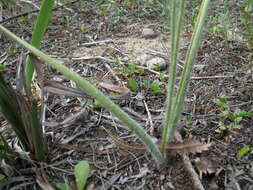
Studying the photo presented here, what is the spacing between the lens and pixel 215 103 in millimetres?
1136

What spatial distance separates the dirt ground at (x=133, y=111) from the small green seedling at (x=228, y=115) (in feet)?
0.07

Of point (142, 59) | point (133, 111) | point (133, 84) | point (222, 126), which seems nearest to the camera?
point (222, 126)

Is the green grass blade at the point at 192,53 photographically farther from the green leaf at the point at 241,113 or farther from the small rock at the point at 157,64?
the small rock at the point at 157,64

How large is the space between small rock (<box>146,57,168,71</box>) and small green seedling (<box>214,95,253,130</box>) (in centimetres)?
37

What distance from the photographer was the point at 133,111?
115 cm

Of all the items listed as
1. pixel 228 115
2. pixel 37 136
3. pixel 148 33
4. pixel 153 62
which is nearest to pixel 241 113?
pixel 228 115

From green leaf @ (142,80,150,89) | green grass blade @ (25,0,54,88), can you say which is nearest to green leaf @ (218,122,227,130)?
green leaf @ (142,80,150,89)

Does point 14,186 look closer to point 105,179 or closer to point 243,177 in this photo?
point 105,179

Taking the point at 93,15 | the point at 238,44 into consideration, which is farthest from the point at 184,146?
the point at 93,15

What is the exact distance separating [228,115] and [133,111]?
0.34m

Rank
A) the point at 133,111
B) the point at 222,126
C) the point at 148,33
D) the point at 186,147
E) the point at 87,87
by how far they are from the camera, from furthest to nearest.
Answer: the point at 148,33 → the point at 133,111 → the point at 222,126 → the point at 186,147 → the point at 87,87

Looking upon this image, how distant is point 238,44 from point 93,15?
3.04ft

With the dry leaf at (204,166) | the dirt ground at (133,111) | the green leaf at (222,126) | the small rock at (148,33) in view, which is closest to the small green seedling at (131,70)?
the dirt ground at (133,111)

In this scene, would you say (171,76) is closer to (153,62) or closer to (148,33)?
(153,62)
